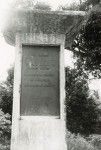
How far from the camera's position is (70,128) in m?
14.0

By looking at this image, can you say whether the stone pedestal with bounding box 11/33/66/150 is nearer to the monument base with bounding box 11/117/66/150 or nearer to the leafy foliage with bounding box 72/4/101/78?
the monument base with bounding box 11/117/66/150

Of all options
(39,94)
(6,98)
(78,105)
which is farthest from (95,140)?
(39,94)

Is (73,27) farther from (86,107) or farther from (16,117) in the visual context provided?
(86,107)

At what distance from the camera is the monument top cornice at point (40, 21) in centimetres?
659

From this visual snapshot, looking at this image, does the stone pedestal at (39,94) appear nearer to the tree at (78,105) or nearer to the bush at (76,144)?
the bush at (76,144)

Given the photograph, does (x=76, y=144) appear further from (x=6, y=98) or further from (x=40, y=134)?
(x=40, y=134)

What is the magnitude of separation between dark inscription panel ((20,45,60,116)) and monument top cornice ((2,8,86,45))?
0.40 meters

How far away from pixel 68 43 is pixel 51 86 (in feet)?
4.46

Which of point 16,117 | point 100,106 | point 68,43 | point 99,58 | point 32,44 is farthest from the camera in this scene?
point 100,106

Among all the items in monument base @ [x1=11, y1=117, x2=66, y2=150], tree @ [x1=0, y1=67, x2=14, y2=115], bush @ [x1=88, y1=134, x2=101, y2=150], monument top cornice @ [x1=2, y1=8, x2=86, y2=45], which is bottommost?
bush @ [x1=88, y1=134, x2=101, y2=150]

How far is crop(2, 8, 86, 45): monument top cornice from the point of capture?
21.6 ft

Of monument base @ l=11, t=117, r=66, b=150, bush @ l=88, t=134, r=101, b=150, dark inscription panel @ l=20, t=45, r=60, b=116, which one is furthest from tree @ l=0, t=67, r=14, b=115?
monument base @ l=11, t=117, r=66, b=150

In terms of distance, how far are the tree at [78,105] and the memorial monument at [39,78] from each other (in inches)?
269

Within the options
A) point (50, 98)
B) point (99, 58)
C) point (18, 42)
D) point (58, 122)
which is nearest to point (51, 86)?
point (50, 98)
